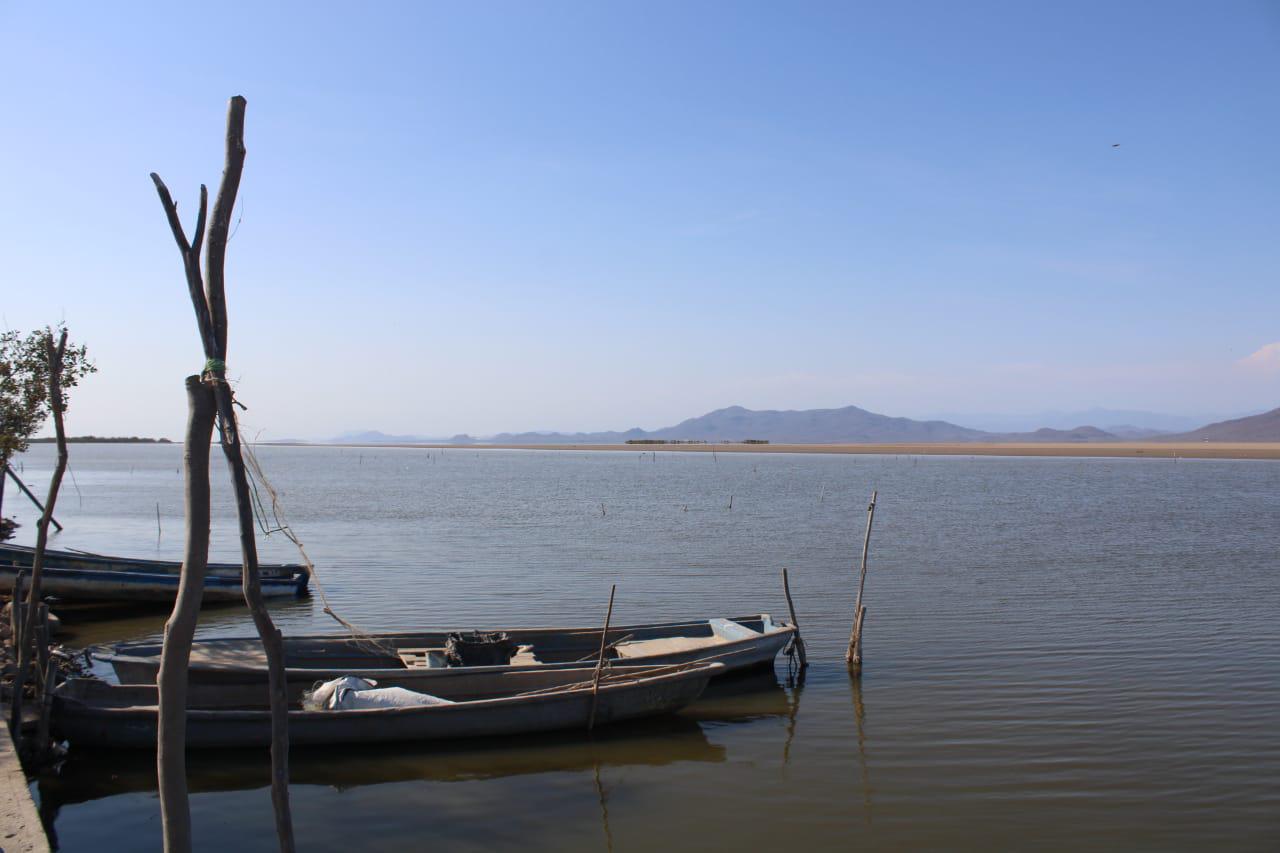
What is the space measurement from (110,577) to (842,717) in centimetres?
1447

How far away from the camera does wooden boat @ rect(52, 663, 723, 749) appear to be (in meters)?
9.40

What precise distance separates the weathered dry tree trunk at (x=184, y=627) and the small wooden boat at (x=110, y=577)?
12.9 meters

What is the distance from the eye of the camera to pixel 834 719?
1139 centimetres

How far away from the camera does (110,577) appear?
58.7 ft

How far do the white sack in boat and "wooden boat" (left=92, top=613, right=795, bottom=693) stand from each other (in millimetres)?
425

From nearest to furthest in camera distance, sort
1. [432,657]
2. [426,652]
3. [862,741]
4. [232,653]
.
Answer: [862,741], [232,653], [432,657], [426,652]

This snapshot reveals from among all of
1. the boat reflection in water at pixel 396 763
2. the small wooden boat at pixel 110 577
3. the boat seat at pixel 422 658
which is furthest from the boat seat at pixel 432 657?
the small wooden boat at pixel 110 577

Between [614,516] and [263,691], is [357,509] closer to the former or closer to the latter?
[614,516]

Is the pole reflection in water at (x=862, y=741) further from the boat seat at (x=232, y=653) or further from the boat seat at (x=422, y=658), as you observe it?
the boat seat at (x=232, y=653)

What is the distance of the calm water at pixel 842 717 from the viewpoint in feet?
27.5

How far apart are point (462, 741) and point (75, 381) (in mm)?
10744

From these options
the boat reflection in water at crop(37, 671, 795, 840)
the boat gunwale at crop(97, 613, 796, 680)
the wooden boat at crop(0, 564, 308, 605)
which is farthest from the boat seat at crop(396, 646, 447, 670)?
the wooden boat at crop(0, 564, 308, 605)

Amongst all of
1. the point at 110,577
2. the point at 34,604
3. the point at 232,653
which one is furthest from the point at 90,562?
the point at 34,604

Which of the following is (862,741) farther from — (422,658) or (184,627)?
(184,627)
